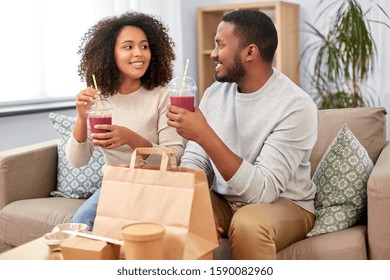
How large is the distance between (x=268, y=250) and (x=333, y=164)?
0.51 metres

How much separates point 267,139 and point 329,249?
393 millimetres

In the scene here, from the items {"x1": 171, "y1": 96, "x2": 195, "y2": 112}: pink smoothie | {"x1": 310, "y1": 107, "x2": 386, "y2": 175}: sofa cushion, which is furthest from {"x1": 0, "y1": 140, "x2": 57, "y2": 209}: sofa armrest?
{"x1": 310, "y1": 107, "x2": 386, "y2": 175}: sofa cushion

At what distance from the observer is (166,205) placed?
129cm

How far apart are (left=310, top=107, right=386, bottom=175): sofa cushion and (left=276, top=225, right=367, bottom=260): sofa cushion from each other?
493mm

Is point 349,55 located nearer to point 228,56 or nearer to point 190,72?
point 190,72

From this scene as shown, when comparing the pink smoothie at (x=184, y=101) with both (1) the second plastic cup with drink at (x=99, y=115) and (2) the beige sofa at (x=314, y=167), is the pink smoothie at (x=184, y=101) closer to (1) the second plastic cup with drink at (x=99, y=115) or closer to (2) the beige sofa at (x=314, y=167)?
(1) the second plastic cup with drink at (x=99, y=115)

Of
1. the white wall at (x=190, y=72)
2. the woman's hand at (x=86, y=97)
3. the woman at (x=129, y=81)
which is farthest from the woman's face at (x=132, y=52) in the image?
the white wall at (x=190, y=72)

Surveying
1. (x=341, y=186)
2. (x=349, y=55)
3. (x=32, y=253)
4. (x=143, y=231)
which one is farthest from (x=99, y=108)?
(x=349, y=55)

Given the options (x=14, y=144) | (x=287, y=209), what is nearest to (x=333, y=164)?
(x=287, y=209)

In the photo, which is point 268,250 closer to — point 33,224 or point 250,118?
point 250,118

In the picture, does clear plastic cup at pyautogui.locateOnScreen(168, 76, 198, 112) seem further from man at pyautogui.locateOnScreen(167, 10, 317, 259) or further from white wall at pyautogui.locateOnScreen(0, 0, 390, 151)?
white wall at pyautogui.locateOnScreen(0, 0, 390, 151)

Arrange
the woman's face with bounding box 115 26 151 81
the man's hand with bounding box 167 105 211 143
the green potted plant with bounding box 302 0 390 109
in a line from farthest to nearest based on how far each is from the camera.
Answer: the green potted plant with bounding box 302 0 390 109, the woman's face with bounding box 115 26 151 81, the man's hand with bounding box 167 105 211 143

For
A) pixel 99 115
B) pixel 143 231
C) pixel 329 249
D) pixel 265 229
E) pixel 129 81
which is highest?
pixel 129 81

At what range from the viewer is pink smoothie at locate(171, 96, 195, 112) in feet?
5.14
